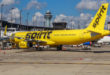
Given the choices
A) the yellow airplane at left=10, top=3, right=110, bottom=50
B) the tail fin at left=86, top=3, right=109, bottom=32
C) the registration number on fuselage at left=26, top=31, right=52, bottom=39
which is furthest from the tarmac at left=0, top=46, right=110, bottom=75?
the registration number on fuselage at left=26, top=31, right=52, bottom=39

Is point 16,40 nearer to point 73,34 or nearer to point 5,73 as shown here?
point 73,34

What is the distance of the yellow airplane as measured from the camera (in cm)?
3097

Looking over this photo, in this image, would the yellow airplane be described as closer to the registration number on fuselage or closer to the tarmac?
the registration number on fuselage

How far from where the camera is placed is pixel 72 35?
3303 cm

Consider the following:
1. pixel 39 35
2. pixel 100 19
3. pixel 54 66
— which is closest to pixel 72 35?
pixel 100 19

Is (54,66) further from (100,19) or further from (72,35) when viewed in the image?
(100,19)

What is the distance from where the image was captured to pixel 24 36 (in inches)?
1554

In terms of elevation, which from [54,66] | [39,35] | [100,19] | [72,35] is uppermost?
[100,19]

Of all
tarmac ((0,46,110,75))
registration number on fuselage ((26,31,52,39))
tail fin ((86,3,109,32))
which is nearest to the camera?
tarmac ((0,46,110,75))

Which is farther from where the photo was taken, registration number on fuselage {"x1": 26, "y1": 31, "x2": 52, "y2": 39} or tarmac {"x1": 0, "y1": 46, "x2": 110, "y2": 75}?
registration number on fuselage {"x1": 26, "y1": 31, "x2": 52, "y2": 39}

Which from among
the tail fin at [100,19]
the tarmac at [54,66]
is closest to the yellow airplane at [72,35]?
the tail fin at [100,19]

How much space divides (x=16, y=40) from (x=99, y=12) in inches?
737

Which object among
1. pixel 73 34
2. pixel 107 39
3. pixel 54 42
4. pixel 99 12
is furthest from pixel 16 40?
pixel 107 39

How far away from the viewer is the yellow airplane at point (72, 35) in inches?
1219
